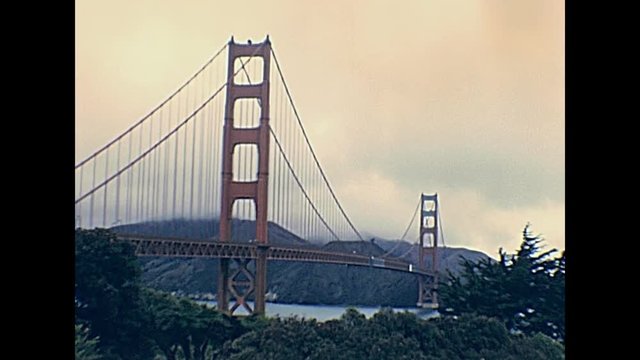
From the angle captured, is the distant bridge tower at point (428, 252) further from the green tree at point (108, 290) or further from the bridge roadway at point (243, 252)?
the green tree at point (108, 290)

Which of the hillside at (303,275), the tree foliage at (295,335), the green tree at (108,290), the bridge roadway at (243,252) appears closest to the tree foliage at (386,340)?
the tree foliage at (295,335)

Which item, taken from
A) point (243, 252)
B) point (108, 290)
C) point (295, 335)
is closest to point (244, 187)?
point (243, 252)

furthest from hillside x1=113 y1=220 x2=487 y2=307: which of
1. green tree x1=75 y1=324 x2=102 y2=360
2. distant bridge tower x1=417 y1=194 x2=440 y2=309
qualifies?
green tree x1=75 y1=324 x2=102 y2=360

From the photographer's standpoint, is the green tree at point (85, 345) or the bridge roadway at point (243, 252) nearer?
the green tree at point (85, 345)

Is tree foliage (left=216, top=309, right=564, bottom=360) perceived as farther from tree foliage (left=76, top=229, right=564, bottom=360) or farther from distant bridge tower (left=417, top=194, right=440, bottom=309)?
distant bridge tower (left=417, top=194, right=440, bottom=309)
